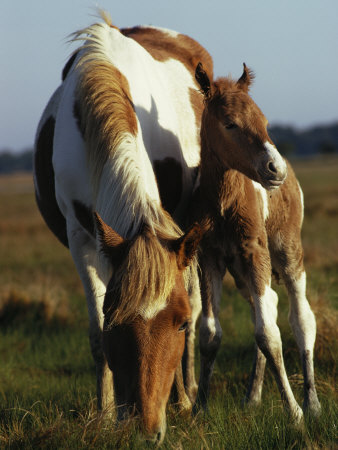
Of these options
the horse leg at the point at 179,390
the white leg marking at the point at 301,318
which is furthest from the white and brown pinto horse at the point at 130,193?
the white leg marking at the point at 301,318

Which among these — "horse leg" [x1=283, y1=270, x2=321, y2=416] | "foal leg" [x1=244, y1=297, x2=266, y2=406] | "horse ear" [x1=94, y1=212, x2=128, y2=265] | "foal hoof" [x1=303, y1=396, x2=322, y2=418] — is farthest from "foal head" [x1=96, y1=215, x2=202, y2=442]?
"horse leg" [x1=283, y1=270, x2=321, y2=416]

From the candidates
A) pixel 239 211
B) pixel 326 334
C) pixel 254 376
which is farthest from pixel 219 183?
pixel 326 334

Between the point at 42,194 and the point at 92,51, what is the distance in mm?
1339

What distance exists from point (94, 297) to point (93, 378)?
1192 millimetres

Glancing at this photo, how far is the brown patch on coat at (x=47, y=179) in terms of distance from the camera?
4.73 metres

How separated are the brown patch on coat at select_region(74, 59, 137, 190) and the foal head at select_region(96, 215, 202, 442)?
75 centimetres

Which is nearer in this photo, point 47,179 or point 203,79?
point 203,79

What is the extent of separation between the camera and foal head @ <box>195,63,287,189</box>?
332 cm

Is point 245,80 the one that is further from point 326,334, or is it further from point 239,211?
point 326,334

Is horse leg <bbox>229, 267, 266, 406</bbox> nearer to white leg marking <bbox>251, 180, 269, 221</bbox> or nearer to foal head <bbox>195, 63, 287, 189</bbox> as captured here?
white leg marking <bbox>251, 180, 269, 221</bbox>

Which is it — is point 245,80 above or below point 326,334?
above

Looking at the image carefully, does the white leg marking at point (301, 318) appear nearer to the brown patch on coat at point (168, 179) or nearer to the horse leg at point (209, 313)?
the horse leg at point (209, 313)

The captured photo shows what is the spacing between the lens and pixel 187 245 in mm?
2979

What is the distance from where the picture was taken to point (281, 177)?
129 inches
